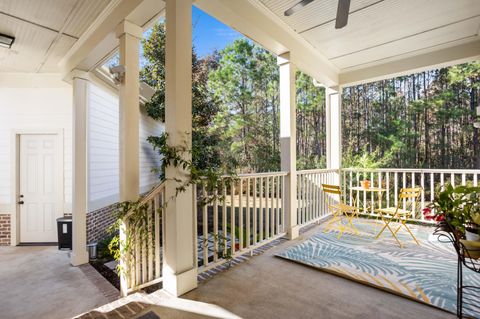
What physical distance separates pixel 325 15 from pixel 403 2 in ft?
3.03

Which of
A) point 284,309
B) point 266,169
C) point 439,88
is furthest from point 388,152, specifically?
point 284,309

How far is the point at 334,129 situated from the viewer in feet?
18.3

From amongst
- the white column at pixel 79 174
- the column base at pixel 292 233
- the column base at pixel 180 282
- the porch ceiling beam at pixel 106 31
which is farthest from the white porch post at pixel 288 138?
the white column at pixel 79 174

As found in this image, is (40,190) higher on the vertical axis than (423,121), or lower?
lower

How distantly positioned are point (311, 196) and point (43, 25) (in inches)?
183

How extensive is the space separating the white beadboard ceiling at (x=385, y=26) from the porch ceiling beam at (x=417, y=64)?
115 millimetres

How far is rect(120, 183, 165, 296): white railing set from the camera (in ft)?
8.32

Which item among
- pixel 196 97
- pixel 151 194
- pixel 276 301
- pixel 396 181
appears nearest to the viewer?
pixel 276 301

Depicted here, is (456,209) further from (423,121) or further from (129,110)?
(423,121)

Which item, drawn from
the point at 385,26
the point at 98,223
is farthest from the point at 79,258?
the point at 385,26

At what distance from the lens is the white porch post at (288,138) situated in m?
3.92

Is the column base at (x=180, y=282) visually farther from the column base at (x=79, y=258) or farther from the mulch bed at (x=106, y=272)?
the column base at (x=79, y=258)

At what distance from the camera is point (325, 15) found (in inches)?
136

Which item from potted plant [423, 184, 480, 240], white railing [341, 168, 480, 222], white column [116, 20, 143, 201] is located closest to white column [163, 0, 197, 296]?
white column [116, 20, 143, 201]
